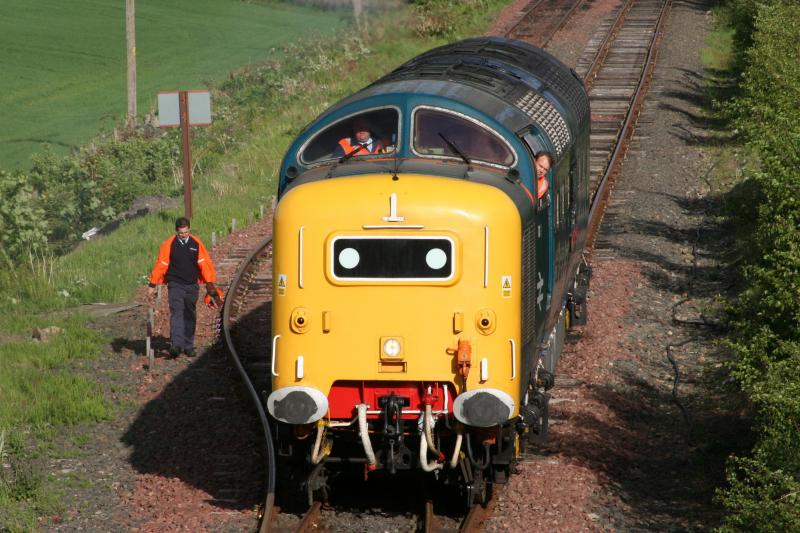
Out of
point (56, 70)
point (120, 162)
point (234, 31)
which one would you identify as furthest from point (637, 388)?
point (234, 31)

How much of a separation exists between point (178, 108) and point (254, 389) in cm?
782

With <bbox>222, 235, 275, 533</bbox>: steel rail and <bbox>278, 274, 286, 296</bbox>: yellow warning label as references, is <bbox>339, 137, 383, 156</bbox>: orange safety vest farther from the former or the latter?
<bbox>222, 235, 275, 533</bbox>: steel rail

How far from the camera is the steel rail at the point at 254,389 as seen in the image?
30.4ft

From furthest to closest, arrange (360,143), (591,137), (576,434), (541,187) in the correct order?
(591,137) < (576,434) < (541,187) < (360,143)

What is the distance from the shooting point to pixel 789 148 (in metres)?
11.6

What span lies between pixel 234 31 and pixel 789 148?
45655 mm

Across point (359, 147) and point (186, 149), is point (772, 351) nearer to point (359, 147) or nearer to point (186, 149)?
point (359, 147)

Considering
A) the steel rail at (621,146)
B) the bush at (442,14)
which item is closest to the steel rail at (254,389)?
the steel rail at (621,146)

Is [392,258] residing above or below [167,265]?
above

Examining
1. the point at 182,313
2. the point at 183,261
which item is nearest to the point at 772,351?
the point at 183,261

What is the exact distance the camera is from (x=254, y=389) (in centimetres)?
1209

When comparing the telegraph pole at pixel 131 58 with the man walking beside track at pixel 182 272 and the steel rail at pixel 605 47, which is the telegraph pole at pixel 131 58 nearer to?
the steel rail at pixel 605 47

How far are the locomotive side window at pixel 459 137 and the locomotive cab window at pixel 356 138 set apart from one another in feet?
0.67

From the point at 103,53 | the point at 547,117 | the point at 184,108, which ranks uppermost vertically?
the point at 103,53
